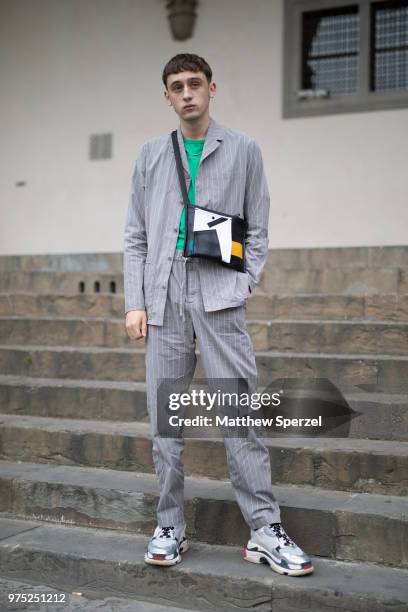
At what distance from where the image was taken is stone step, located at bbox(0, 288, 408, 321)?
542cm

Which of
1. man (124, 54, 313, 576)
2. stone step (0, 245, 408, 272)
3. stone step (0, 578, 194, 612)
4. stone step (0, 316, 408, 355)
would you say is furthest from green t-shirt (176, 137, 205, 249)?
stone step (0, 245, 408, 272)

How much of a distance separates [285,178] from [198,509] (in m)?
5.04

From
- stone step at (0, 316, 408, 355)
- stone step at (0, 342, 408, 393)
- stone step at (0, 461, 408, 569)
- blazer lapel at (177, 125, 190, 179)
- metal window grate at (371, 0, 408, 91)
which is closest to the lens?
blazer lapel at (177, 125, 190, 179)

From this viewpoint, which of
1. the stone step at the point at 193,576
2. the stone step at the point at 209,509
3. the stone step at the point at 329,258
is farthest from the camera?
the stone step at the point at 329,258

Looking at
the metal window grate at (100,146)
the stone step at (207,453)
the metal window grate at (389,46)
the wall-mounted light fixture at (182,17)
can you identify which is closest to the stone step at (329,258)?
the metal window grate at (100,146)

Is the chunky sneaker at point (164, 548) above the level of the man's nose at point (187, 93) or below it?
below

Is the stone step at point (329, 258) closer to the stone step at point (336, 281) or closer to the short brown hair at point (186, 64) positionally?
the stone step at point (336, 281)

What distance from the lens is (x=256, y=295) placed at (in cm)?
576

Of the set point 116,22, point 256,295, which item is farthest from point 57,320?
point 116,22

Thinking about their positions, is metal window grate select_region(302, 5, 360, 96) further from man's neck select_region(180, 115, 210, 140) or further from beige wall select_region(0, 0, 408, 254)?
man's neck select_region(180, 115, 210, 140)

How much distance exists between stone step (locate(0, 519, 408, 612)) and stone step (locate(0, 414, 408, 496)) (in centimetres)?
51

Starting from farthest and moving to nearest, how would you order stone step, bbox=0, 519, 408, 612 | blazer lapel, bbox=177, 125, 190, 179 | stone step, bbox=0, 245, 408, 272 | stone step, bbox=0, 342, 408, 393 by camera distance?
stone step, bbox=0, 245, 408, 272 < stone step, bbox=0, 342, 408, 393 < blazer lapel, bbox=177, 125, 190, 179 < stone step, bbox=0, 519, 408, 612

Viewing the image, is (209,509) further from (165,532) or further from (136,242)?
(136,242)

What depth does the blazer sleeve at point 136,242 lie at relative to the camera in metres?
3.25
